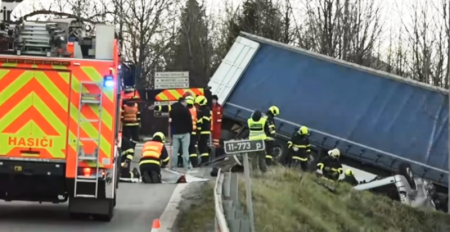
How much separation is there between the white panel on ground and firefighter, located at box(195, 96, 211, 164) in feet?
8.52

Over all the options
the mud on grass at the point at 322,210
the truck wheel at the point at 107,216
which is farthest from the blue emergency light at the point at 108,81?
the mud on grass at the point at 322,210

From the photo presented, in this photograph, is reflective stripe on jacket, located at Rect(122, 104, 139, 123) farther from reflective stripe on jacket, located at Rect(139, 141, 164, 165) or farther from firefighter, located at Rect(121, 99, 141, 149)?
reflective stripe on jacket, located at Rect(139, 141, 164, 165)

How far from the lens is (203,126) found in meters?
20.5

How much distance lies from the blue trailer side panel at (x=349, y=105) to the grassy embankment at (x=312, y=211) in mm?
2289

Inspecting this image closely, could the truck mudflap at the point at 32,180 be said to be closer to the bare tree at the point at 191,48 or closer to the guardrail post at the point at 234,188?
the guardrail post at the point at 234,188

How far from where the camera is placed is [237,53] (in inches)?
939

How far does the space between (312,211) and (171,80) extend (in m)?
9.91

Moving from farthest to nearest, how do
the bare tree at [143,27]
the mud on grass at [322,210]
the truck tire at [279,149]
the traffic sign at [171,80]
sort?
1. the bare tree at [143,27]
2. the traffic sign at [171,80]
3. the truck tire at [279,149]
4. the mud on grass at [322,210]

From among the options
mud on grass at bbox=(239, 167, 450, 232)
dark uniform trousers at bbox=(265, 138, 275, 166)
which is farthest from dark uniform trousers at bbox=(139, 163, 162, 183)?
dark uniform trousers at bbox=(265, 138, 275, 166)

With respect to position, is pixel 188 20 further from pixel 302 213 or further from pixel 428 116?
pixel 302 213

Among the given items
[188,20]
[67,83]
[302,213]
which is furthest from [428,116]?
[188,20]

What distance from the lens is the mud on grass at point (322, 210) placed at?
1403 cm

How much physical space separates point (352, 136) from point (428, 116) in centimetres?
198

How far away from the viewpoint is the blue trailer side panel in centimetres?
2164
